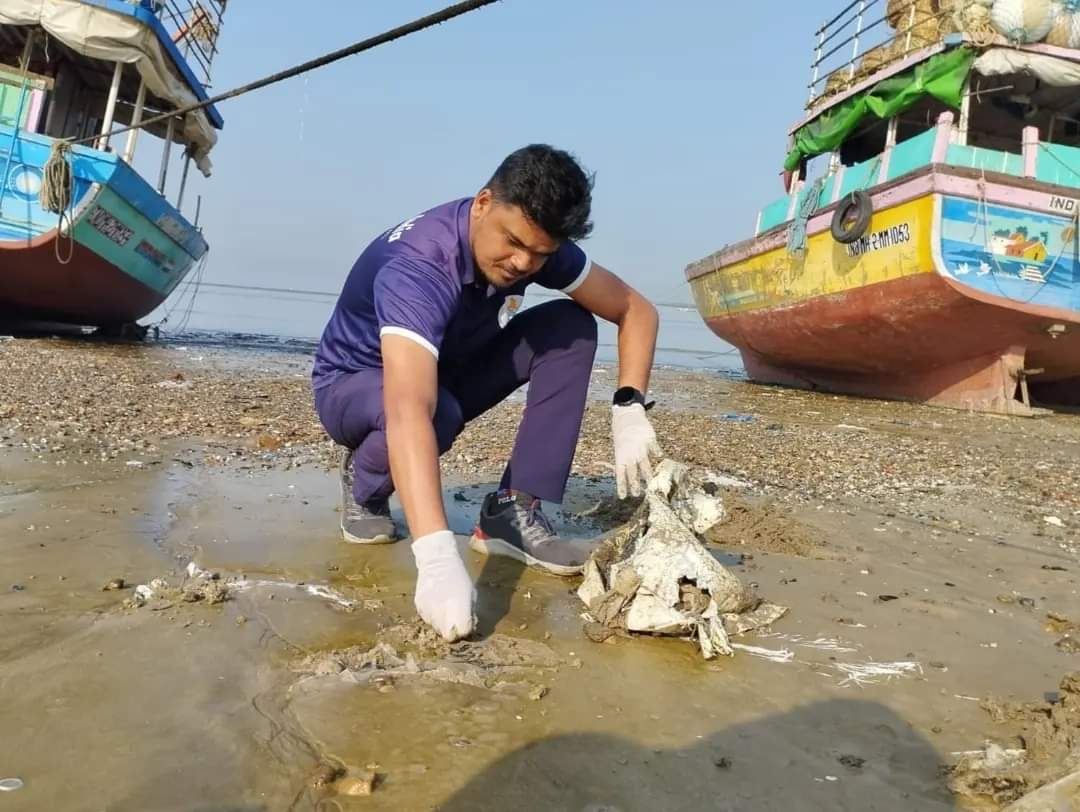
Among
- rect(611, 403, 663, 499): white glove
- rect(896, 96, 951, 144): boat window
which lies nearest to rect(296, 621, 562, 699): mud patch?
rect(611, 403, 663, 499): white glove

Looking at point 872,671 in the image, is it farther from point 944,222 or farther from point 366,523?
point 944,222

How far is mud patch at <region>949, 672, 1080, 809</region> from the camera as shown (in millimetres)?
1208

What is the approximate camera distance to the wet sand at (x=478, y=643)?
1.18 m

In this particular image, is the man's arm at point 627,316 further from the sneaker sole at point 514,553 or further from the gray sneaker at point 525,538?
the sneaker sole at point 514,553

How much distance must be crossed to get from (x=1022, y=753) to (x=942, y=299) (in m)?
7.37

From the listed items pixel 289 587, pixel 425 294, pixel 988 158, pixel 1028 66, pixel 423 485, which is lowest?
pixel 289 587

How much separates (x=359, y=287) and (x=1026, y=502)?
3296 millimetres

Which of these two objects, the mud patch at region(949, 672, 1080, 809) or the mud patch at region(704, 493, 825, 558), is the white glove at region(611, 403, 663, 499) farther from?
the mud patch at region(949, 672, 1080, 809)

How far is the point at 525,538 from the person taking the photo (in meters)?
2.42

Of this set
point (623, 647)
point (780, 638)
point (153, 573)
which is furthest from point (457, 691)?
point (153, 573)

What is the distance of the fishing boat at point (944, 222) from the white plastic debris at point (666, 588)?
670 centimetres

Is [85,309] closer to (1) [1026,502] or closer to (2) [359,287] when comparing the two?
(2) [359,287]

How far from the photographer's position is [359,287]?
7.84ft

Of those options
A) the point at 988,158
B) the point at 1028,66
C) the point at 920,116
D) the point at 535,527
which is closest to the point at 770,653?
the point at 535,527
